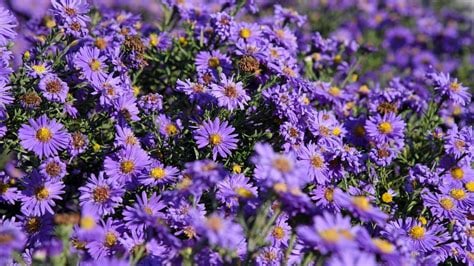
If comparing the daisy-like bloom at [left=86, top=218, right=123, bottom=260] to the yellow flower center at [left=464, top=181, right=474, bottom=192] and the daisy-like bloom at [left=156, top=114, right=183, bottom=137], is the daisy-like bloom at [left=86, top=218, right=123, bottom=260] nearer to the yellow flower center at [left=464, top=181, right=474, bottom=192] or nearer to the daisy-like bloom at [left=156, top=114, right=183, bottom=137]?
the daisy-like bloom at [left=156, top=114, right=183, bottom=137]

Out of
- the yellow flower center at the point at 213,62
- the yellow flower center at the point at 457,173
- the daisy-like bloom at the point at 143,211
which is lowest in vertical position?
the daisy-like bloom at the point at 143,211

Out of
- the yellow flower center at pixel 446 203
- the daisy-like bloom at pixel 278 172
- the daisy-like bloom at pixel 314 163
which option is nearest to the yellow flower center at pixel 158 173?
the daisy-like bloom at pixel 314 163

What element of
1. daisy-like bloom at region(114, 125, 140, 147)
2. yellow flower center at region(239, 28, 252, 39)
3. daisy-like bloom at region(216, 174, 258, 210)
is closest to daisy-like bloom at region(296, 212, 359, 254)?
daisy-like bloom at region(216, 174, 258, 210)

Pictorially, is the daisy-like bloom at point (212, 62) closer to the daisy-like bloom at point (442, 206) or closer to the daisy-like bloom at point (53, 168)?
the daisy-like bloom at point (53, 168)

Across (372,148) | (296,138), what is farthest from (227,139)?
(372,148)

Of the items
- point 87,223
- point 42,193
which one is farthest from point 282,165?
point 42,193

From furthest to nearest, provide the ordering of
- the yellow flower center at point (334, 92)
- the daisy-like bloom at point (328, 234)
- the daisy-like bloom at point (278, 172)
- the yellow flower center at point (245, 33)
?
the yellow flower center at point (334, 92)
the yellow flower center at point (245, 33)
the daisy-like bloom at point (278, 172)
the daisy-like bloom at point (328, 234)
